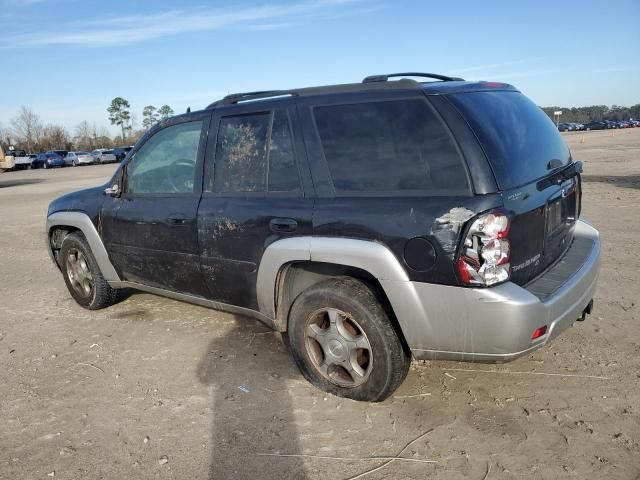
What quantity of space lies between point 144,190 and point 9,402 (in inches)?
73.5

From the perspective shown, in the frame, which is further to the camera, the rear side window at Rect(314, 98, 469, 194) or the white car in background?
the white car in background

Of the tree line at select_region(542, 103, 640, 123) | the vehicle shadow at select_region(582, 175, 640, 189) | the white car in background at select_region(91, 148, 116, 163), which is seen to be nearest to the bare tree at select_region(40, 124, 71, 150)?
the white car in background at select_region(91, 148, 116, 163)

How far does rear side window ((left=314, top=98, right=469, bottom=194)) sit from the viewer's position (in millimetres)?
2732

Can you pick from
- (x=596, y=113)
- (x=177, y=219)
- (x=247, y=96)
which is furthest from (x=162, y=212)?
(x=596, y=113)

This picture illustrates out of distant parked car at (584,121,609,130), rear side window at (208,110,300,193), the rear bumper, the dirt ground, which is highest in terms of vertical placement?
distant parked car at (584,121,609,130)

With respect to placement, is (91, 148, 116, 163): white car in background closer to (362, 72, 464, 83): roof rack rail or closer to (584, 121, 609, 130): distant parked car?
(362, 72, 464, 83): roof rack rail

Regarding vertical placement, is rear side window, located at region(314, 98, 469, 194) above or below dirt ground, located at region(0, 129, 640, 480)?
above

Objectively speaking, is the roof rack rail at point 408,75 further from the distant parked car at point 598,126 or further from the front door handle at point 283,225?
the distant parked car at point 598,126

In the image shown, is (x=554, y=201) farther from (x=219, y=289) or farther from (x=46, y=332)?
(x=46, y=332)

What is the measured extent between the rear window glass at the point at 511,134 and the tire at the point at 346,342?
1.05 meters

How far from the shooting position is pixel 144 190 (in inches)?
170

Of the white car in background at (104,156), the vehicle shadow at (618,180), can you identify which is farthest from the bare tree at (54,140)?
the vehicle shadow at (618,180)

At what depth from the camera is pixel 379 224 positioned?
284 centimetres

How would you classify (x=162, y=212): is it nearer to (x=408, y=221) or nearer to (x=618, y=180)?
(x=408, y=221)
